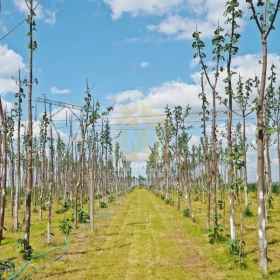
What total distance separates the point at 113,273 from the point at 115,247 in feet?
12.4

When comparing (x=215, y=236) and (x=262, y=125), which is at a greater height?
(x=262, y=125)

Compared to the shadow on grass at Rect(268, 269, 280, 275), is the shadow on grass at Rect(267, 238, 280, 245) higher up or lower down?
lower down

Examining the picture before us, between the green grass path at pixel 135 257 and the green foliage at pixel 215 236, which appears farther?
the green foliage at pixel 215 236

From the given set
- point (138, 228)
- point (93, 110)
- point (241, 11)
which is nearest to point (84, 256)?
point (138, 228)

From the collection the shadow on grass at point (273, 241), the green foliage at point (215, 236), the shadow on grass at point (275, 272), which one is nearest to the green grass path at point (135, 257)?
the green foliage at point (215, 236)

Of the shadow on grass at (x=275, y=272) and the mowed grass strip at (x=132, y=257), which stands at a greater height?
the shadow on grass at (x=275, y=272)

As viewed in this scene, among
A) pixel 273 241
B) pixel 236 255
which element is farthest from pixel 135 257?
pixel 273 241

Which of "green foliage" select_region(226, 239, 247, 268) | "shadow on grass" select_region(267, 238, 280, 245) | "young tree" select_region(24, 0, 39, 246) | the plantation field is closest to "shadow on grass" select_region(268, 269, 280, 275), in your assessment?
the plantation field

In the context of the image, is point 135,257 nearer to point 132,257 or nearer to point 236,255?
point 132,257

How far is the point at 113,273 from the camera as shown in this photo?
952 cm

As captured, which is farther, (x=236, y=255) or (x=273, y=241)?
(x=273, y=241)

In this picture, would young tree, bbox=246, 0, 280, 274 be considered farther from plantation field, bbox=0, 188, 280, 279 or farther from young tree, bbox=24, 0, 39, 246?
young tree, bbox=24, 0, 39, 246

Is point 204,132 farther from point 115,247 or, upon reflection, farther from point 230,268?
point 230,268

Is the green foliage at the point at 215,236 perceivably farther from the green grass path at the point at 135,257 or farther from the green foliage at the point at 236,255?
the green foliage at the point at 236,255
